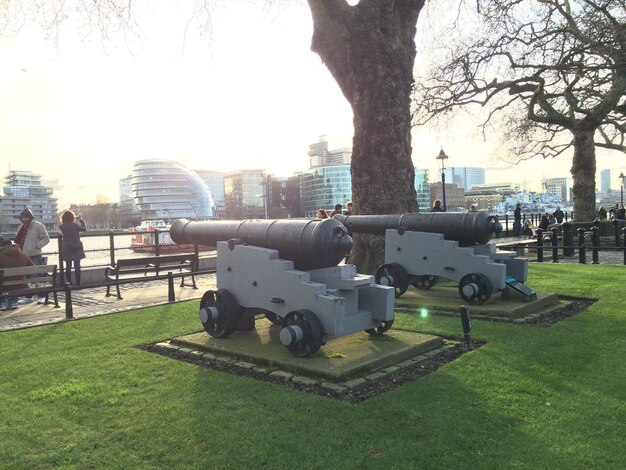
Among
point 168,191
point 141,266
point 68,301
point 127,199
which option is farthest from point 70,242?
point 127,199

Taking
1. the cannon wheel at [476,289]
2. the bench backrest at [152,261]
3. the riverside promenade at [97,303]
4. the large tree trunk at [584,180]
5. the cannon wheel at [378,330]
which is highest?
the large tree trunk at [584,180]

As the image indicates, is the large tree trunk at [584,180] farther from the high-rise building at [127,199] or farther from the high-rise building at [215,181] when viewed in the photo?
the high-rise building at [215,181]

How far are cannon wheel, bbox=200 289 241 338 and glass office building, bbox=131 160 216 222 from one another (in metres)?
79.2

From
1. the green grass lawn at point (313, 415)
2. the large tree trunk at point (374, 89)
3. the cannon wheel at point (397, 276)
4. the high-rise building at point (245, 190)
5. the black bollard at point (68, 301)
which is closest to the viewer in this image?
the green grass lawn at point (313, 415)

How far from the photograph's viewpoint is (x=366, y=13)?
10508 mm

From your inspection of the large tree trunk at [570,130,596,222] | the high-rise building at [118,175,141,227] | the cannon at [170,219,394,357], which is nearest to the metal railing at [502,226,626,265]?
the large tree trunk at [570,130,596,222]

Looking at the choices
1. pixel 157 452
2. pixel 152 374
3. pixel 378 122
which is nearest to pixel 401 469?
pixel 157 452

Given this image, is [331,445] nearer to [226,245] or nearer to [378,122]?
[226,245]

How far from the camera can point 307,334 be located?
5.05 m

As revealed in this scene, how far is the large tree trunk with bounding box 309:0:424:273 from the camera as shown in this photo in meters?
10.5

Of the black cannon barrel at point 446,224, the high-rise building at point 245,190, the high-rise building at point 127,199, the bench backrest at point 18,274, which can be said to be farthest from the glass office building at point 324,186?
the black cannon barrel at point 446,224

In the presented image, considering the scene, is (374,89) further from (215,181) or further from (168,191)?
(215,181)

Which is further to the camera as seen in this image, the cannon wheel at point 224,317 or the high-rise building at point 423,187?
the high-rise building at point 423,187

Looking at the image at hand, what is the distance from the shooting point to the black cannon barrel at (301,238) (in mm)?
5387
